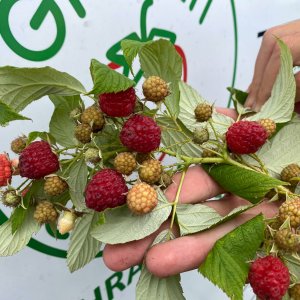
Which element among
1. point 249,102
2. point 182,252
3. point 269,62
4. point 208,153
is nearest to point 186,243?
point 182,252

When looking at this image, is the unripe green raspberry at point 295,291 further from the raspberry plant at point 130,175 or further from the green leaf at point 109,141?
the green leaf at point 109,141

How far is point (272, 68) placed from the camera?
1317mm

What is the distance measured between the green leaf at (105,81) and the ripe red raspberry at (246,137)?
0.91 feet

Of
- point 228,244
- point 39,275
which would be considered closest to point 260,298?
point 228,244

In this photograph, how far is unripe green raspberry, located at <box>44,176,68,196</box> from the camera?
0.84 metres

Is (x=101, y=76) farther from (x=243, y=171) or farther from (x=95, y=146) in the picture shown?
(x=243, y=171)

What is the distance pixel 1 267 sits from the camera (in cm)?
113

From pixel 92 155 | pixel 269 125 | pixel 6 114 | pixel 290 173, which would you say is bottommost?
pixel 290 173

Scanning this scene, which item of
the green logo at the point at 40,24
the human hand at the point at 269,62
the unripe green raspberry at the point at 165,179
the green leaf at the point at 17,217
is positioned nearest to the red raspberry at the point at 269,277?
the unripe green raspberry at the point at 165,179

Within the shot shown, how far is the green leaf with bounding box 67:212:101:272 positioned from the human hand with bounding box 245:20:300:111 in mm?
588

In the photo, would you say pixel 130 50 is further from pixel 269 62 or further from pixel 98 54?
pixel 269 62

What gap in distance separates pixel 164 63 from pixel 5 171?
37 cm

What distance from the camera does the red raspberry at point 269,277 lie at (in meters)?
0.76

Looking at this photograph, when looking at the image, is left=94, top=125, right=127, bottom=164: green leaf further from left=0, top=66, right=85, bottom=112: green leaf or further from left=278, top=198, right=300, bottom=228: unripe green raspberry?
left=278, top=198, right=300, bottom=228: unripe green raspberry
